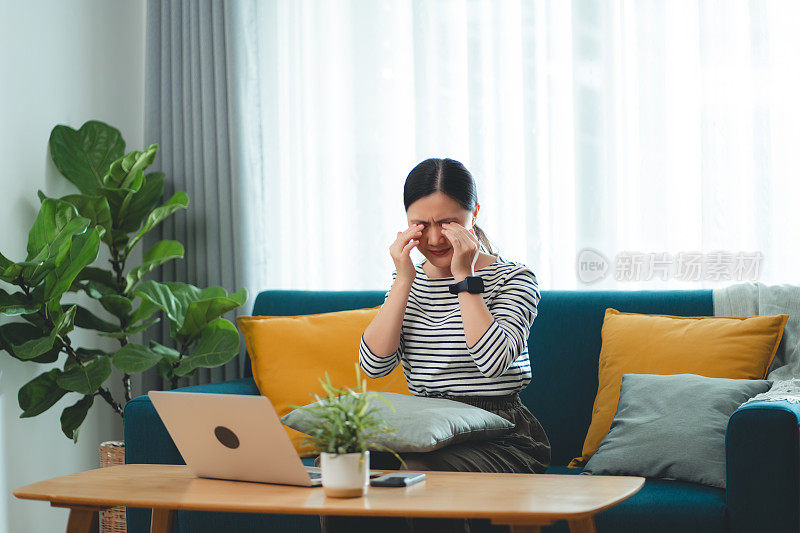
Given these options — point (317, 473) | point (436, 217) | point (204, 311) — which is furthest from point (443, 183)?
point (204, 311)

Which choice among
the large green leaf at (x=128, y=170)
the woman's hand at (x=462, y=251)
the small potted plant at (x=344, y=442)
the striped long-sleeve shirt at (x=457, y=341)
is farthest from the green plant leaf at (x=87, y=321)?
the small potted plant at (x=344, y=442)

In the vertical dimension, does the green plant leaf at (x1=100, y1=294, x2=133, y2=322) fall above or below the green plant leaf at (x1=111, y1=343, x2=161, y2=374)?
above

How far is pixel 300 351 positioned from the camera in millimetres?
2557

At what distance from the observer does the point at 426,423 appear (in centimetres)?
157

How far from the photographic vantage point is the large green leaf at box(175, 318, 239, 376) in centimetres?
277

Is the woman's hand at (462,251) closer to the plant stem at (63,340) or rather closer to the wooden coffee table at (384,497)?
the wooden coffee table at (384,497)

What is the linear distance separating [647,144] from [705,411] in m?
1.08

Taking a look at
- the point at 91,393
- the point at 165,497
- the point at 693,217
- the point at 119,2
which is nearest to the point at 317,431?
the point at 165,497

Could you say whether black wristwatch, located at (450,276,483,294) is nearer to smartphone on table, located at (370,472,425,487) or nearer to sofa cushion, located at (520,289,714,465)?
smartphone on table, located at (370,472,425,487)

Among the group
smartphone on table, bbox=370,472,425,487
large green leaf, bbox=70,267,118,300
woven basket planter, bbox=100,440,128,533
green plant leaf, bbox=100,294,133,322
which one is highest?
large green leaf, bbox=70,267,118,300

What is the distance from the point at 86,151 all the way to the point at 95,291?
0.51 metres

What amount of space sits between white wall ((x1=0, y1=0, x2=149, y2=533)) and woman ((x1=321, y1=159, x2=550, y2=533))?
1496mm

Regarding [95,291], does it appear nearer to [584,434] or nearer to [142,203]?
[142,203]

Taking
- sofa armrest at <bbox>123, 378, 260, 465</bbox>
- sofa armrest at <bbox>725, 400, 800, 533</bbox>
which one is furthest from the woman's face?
sofa armrest at <bbox>123, 378, 260, 465</bbox>
